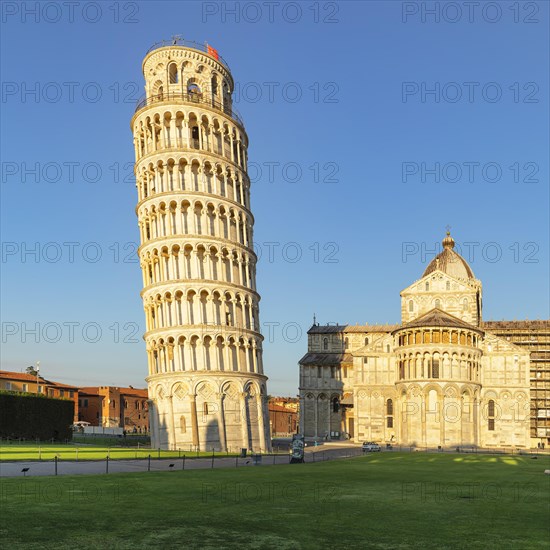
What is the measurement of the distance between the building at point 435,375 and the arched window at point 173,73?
44.0 meters

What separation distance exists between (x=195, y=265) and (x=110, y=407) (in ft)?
232

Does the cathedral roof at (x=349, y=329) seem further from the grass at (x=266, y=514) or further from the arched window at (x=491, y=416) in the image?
the grass at (x=266, y=514)

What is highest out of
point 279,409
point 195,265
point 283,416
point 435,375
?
point 195,265

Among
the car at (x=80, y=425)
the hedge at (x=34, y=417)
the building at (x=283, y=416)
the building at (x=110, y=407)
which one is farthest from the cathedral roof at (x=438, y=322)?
the building at (x=283, y=416)

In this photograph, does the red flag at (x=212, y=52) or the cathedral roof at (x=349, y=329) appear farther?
the cathedral roof at (x=349, y=329)

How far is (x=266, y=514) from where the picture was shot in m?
18.1

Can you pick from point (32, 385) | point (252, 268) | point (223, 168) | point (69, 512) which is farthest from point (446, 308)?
point (69, 512)

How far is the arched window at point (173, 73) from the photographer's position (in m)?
75.0

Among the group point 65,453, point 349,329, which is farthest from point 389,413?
point 65,453

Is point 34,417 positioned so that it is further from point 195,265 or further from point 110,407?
point 110,407

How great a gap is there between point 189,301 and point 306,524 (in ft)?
173

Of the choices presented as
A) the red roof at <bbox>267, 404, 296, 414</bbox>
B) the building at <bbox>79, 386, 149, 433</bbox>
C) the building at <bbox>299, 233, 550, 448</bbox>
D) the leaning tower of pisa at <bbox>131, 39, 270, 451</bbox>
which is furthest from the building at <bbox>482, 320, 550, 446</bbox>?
the building at <bbox>79, 386, 149, 433</bbox>

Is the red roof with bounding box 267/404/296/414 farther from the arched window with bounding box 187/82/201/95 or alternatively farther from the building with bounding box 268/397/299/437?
the arched window with bounding box 187/82/201/95

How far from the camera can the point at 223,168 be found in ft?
237
